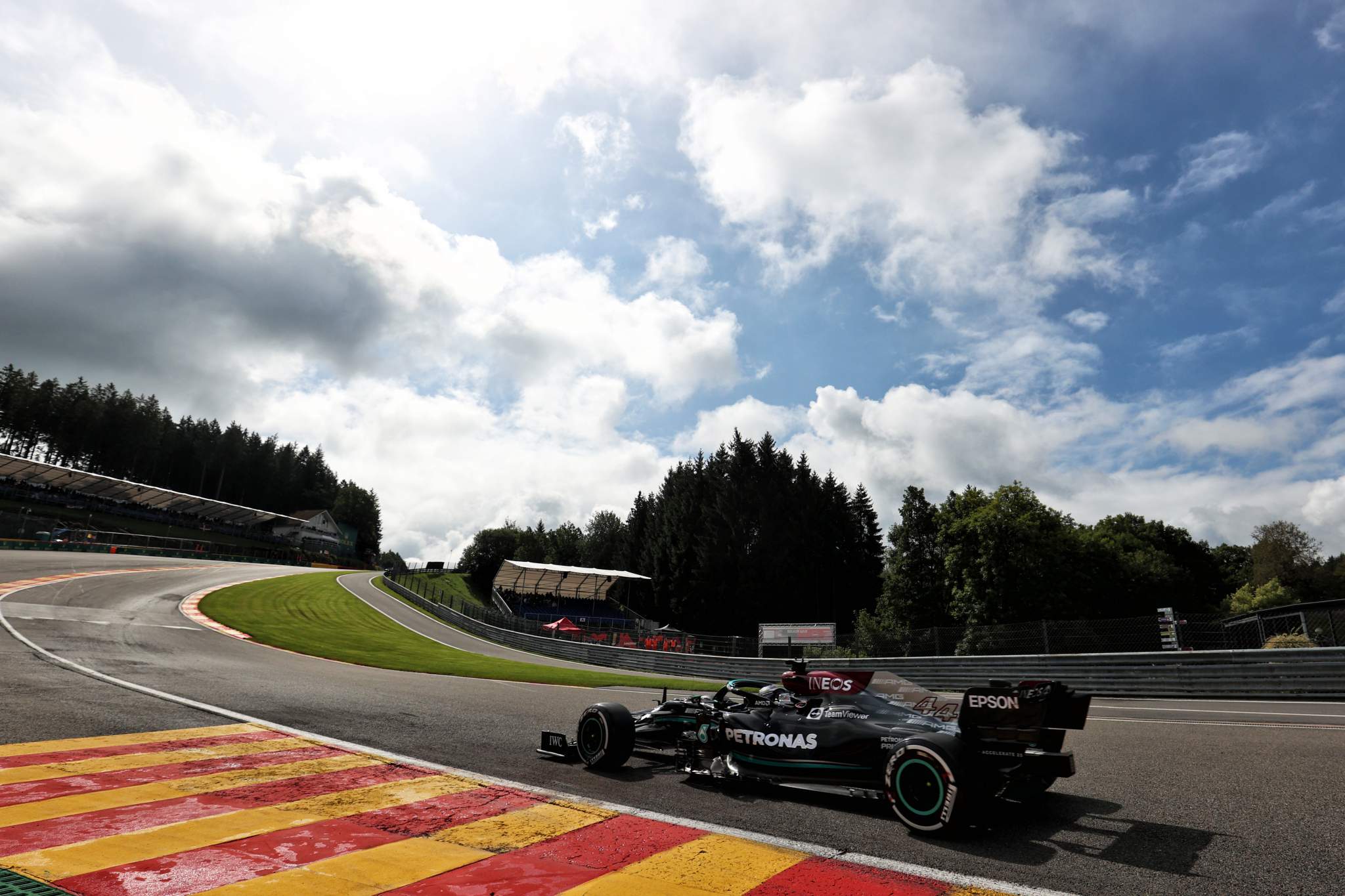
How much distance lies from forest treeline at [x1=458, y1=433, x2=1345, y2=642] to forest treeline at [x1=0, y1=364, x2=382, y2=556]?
302 feet

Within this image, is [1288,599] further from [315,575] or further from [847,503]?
[315,575]

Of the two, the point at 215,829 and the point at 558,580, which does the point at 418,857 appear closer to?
the point at 215,829

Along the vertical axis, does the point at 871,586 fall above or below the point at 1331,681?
above

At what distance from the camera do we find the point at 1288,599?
53750mm

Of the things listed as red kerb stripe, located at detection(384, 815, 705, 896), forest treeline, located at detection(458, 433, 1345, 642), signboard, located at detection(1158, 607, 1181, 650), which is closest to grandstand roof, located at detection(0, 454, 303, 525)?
forest treeline, located at detection(458, 433, 1345, 642)

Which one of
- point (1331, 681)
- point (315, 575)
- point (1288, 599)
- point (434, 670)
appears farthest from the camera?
point (315, 575)

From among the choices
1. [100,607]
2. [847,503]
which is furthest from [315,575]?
[847,503]

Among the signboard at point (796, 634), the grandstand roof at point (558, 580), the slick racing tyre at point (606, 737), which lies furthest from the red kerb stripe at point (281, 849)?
the grandstand roof at point (558, 580)

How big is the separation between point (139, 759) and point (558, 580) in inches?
2374

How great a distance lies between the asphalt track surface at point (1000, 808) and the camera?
15.0 feet

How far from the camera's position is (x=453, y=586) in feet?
262

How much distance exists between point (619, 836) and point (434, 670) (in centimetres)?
1665

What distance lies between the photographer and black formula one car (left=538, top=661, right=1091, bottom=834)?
5.34 m

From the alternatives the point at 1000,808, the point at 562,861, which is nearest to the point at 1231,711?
the point at 1000,808
